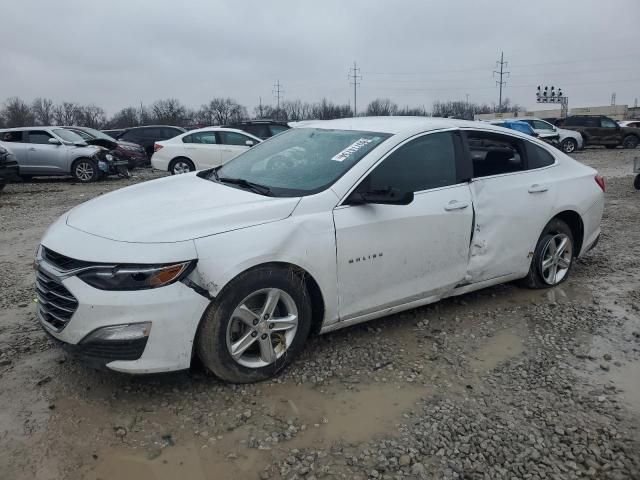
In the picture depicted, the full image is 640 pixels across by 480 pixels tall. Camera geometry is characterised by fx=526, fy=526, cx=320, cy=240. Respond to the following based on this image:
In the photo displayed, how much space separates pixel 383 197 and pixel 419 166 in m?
0.64

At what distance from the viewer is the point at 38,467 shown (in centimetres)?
250

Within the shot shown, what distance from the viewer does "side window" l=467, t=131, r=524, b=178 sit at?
4219 millimetres

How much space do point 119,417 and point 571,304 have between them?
3684mm

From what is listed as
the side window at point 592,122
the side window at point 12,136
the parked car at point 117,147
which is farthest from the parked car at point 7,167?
the side window at point 592,122

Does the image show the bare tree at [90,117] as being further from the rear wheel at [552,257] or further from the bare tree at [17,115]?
the rear wheel at [552,257]

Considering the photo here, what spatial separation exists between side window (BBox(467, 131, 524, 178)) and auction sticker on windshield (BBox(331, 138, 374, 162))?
3.06 feet

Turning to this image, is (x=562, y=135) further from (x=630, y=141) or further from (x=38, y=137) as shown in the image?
(x=38, y=137)

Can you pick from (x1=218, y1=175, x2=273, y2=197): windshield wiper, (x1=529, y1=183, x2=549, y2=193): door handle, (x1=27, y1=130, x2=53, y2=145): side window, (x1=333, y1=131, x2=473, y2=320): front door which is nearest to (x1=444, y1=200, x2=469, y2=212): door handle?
(x1=333, y1=131, x2=473, y2=320): front door

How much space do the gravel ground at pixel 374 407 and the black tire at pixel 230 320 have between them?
11cm

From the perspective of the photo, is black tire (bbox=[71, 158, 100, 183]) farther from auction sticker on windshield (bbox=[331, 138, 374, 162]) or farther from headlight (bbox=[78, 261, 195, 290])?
headlight (bbox=[78, 261, 195, 290])

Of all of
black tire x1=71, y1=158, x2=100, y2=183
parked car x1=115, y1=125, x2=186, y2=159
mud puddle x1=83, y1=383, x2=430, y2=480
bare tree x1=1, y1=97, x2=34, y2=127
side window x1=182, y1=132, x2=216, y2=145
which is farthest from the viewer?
bare tree x1=1, y1=97, x2=34, y2=127

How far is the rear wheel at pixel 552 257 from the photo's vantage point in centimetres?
464

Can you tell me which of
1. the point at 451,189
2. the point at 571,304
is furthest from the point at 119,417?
the point at 571,304

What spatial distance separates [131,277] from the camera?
2773 millimetres
